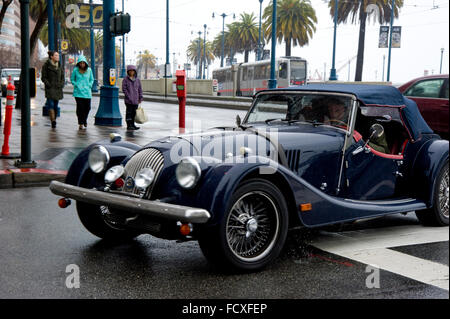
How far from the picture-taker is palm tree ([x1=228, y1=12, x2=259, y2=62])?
8256cm

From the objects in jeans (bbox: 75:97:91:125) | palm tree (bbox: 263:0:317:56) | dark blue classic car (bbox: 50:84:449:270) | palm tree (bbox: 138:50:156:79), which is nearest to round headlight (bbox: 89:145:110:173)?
dark blue classic car (bbox: 50:84:449:270)

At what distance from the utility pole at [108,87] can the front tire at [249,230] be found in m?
11.9

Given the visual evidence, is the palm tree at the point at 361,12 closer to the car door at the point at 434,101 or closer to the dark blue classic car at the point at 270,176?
the car door at the point at 434,101

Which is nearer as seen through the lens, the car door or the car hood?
the car hood

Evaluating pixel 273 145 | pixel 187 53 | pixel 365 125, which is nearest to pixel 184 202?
pixel 273 145

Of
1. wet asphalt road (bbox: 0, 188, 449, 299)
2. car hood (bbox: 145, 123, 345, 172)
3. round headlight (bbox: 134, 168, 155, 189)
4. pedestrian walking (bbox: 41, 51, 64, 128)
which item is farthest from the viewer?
pedestrian walking (bbox: 41, 51, 64, 128)

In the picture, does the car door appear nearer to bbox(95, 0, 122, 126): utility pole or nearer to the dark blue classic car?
the dark blue classic car

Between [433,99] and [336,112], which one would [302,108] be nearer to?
[336,112]

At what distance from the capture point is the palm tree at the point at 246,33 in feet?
271

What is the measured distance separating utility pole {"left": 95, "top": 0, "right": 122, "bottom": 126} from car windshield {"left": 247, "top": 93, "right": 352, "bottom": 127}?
1015 cm

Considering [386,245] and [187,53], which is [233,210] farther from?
[187,53]

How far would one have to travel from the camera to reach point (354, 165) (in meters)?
5.27

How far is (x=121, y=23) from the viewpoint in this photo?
14.1 metres
